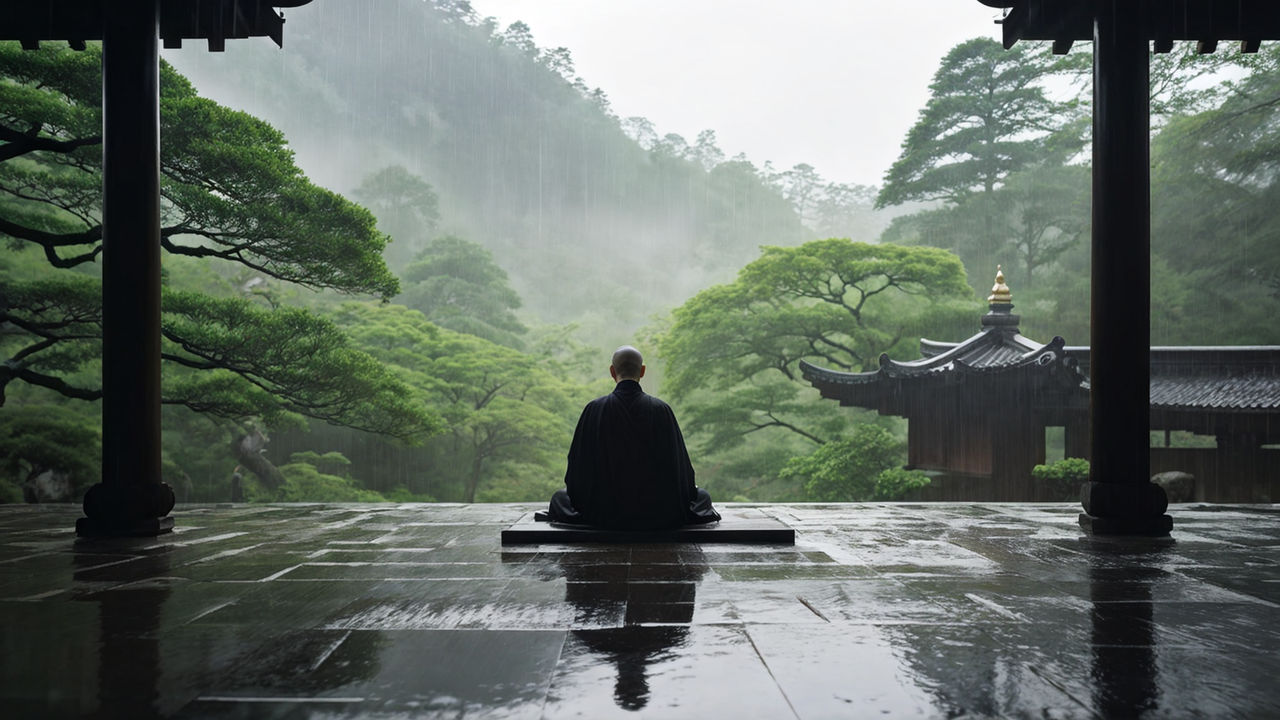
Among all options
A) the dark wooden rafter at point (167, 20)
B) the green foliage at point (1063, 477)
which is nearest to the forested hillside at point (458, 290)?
the green foliage at point (1063, 477)

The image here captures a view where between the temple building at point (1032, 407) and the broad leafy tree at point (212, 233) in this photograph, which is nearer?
the broad leafy tree at point (212, 233)

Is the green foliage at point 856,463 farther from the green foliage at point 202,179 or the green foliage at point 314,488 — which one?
the green foliage at point 202,179

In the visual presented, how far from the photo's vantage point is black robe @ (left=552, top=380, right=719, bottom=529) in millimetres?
4543

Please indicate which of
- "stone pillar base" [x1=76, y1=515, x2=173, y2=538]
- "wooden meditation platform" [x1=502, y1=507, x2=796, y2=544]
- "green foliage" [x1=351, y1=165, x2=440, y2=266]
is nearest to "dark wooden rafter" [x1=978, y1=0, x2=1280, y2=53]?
"wooden meditation platform" [x1=502, y1=507, x2=796, y2=544]

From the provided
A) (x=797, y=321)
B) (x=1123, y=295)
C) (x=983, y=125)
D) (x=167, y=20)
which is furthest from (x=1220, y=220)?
(x=167, y=20)

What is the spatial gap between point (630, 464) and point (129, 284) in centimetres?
295

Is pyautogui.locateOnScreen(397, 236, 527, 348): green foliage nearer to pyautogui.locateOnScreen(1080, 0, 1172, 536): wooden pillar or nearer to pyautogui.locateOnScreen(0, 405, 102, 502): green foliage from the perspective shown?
pyautogui.locateOnScreen(0, 405, 102, 502): green foliage

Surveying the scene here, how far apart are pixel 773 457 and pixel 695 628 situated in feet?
56.4

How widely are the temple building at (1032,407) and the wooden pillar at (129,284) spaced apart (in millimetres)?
10125

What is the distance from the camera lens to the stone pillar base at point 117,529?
4770 millimetres

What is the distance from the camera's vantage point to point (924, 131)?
2308 cm

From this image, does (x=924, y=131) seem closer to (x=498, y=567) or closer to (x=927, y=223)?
(x=927, y=223)

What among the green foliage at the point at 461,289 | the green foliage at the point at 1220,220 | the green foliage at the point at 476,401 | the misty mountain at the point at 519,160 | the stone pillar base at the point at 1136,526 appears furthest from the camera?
the misty mountain at the point at 519,160

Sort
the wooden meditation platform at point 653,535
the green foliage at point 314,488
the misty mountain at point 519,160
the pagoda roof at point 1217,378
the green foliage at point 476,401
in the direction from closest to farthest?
the wooden meditation platform at point 653,535 → the pagoda roof at point 1217,378 → the green foliage at point 314,488 → the green foliage at point 476,401 → the misty mountain at point 519,160
